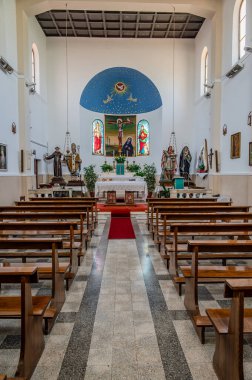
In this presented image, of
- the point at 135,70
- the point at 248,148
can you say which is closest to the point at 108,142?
the point at 135,70

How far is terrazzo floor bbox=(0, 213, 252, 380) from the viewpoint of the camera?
2393mm

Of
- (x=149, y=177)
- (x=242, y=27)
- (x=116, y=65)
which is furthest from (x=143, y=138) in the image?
(x=242, y=27)

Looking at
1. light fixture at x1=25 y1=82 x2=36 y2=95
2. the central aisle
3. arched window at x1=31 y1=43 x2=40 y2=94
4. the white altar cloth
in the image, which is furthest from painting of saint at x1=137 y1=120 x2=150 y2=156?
the central aisle

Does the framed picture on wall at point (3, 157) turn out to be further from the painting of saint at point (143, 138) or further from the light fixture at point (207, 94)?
the painting of saint at point (143, 138)

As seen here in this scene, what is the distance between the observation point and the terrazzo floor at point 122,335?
2.39 m

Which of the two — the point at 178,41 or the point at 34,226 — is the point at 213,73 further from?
the point at 34,226

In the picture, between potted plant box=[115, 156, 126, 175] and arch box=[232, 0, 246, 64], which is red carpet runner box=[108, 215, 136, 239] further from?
arch box=[232, 0, 246, 64]

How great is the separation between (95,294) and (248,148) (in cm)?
768

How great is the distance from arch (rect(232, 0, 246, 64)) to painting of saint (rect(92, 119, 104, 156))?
8.88 m

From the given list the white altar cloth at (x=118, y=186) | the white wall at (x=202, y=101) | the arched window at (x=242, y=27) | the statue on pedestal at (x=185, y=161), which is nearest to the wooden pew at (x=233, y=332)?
the arched window at (x=242, y=27)

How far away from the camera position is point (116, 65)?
1688 cm

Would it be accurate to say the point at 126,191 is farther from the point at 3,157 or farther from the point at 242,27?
the point at 242,27

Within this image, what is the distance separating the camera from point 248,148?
9891 millimetres

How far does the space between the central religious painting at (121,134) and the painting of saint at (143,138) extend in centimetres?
29
